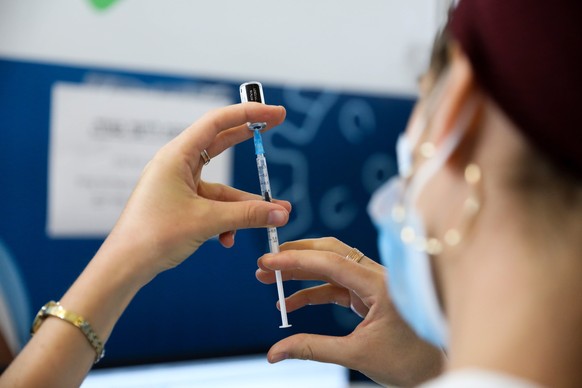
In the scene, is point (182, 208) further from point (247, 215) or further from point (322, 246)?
point (322, 246)

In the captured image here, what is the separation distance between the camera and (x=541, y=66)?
1.56ft

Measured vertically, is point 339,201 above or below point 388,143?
below

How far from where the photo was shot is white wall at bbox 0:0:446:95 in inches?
57.7

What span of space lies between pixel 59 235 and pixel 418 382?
980mm

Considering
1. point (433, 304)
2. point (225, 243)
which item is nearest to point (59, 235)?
point (225, 243)

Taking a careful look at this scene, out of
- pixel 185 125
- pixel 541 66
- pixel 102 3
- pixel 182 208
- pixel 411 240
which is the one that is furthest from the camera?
pixel 185 125

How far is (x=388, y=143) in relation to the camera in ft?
6.41

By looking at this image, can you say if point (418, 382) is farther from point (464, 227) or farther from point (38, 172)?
point (38, 172)

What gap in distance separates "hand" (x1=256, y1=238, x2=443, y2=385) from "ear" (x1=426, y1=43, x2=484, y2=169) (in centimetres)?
40

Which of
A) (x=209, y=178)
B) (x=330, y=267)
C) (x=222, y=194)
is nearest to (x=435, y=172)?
(x=330, y=267)

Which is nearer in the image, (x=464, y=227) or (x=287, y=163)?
(x=464, y=227)

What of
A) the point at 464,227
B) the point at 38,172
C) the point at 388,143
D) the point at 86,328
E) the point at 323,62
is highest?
the point at 323,62

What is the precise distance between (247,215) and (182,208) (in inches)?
4.0

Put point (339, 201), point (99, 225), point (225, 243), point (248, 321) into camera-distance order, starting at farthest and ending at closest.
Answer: point (339, 201) → point (248, 321) → point (99, 225) → point (225, 243)
